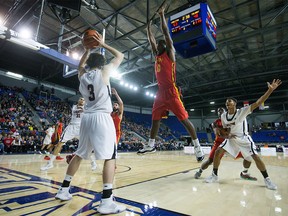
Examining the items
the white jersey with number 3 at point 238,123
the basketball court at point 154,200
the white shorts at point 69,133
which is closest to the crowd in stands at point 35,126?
the white shorts at point 69,133

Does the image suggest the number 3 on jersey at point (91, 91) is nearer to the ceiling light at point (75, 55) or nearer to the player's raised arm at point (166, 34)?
the player's raised arm at point (166, 34)

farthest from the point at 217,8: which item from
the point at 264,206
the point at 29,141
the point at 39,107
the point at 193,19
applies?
the point at 39,107

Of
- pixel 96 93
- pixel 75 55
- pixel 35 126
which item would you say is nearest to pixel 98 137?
pixel 96 93

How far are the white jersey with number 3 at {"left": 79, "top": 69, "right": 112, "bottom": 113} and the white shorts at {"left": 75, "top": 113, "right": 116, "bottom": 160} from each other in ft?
0.29

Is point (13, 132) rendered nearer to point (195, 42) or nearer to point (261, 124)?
point (195, 42)

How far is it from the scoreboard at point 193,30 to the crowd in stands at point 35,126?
10.6 meters

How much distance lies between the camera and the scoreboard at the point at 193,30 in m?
5.62

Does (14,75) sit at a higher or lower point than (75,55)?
higher

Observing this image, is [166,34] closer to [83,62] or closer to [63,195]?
[83,62]

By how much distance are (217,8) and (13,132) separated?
13.8m

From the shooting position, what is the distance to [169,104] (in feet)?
10.3

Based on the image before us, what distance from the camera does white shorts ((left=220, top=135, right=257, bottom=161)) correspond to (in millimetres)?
3539

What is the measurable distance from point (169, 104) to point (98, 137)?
56.1 inches

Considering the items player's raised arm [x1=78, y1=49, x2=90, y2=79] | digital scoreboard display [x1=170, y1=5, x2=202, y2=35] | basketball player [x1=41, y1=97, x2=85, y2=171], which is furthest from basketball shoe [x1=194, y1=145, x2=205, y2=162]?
digital scoreboard display [x1=170, y1=5, x2=202, y2=35]
